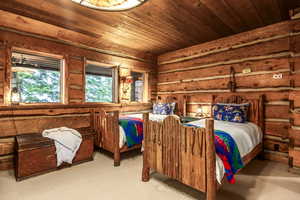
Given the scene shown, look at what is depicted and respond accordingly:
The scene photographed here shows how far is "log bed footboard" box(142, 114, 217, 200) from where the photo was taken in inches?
62.3

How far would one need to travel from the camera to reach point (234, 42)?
360 centimetres

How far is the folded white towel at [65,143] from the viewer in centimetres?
259

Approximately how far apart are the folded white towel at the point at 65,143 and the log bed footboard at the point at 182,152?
133 cm

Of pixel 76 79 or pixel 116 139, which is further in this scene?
pixel 76 79

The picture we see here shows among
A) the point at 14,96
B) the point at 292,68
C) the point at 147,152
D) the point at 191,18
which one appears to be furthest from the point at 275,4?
the point at 14,96

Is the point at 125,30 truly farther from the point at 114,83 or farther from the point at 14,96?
the point at 14,96

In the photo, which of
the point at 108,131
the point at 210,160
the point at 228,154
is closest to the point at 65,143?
the point at 108,131

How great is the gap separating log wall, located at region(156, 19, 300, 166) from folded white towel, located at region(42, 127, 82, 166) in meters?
2.98

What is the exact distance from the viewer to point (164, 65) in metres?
5.15

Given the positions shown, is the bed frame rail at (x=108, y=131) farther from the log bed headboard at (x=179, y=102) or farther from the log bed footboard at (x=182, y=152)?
the log bed headboard at (x=179, y=102)

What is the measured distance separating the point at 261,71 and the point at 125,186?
3.35 meters

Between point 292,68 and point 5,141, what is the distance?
4952mm

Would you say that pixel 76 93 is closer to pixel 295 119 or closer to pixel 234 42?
pixel 234 42

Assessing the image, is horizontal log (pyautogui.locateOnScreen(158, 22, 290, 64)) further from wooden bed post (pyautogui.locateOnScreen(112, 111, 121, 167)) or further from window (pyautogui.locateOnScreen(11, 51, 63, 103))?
window (pyautogui.locateOnScreen(11, 51, 63, 103))
